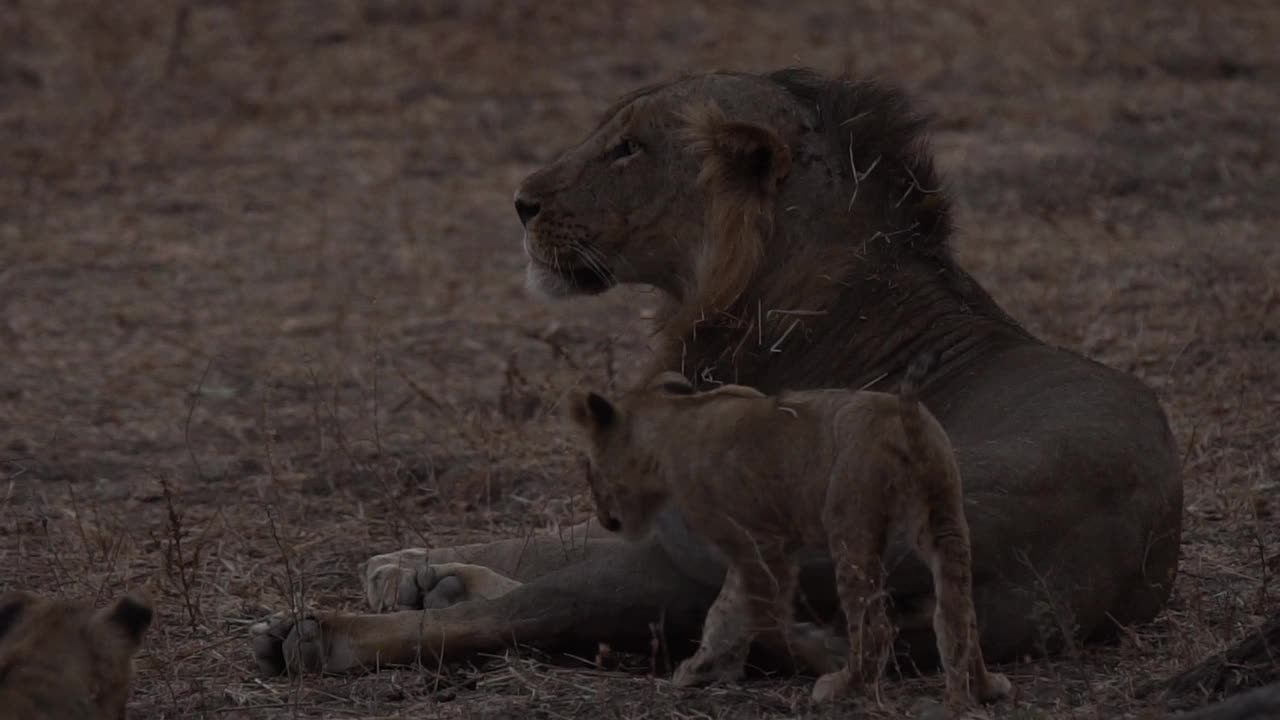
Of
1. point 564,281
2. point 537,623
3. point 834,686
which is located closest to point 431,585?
point 537,623

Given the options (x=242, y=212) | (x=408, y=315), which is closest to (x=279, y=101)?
(x=242, y=212)

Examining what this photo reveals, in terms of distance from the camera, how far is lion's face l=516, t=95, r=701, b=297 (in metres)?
5.33

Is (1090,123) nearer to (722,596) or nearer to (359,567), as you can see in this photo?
(359,567)

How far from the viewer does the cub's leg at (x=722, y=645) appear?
4.09 meters

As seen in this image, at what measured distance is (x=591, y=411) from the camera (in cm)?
408

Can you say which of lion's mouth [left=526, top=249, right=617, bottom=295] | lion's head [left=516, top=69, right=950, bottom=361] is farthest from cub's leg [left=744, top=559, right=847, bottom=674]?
lion's mouth [left=526, top=249, right=617, bottom=295]

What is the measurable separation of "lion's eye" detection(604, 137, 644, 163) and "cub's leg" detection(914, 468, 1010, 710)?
1916mm

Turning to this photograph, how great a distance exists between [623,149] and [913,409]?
198 cm

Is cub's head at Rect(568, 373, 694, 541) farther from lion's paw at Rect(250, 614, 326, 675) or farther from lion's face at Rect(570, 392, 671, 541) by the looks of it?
lion's paw at Rect(250, 614, 326, 675)

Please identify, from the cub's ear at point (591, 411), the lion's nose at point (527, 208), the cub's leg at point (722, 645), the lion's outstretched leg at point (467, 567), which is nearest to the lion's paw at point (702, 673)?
the cub's leg at point (722, 645)

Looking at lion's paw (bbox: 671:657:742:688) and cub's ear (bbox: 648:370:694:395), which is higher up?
cub's ear (bbox: 648:370:694:395)

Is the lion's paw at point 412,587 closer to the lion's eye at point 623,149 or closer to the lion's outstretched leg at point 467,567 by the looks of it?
the lion's outstretched leg at point 467,567

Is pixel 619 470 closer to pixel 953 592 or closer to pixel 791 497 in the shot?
pixel 791 497

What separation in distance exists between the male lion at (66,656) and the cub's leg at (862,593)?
4.17 ft
